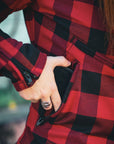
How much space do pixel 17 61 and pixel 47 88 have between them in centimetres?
16

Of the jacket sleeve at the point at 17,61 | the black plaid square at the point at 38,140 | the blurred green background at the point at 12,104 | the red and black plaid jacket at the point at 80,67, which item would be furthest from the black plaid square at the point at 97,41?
the blurred green background at the point at 12,104

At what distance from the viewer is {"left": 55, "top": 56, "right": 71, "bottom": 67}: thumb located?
2.60 feet

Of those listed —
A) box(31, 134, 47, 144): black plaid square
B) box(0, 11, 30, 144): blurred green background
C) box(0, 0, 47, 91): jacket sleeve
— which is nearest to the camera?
box(0, 0, 47, 91): jacket sleeve

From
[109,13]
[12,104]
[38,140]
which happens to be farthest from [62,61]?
[12,104]

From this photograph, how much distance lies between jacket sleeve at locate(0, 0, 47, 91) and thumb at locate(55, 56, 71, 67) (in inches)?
2.5

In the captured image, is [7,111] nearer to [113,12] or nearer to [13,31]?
[13,31]

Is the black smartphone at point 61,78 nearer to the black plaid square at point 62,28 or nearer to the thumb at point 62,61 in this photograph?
the thumb at point 62,61

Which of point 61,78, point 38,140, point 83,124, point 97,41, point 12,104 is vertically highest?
point 97,41

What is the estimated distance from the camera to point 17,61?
2.41ft

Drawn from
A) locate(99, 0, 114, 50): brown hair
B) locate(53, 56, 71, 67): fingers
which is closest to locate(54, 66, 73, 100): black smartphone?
locate(53, 56, 71, 67): fingers

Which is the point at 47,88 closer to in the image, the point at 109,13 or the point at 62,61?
the point at 62,61

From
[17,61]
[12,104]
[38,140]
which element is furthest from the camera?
[12,104]

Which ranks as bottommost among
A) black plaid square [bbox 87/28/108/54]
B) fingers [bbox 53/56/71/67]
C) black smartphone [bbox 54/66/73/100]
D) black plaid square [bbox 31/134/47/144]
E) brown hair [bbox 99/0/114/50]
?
black plaid square [bbox 31/134/47/144]

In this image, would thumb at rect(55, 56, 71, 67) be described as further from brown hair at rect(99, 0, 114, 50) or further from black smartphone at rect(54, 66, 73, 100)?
brown hair at rect(99, 0, 114, 50)
